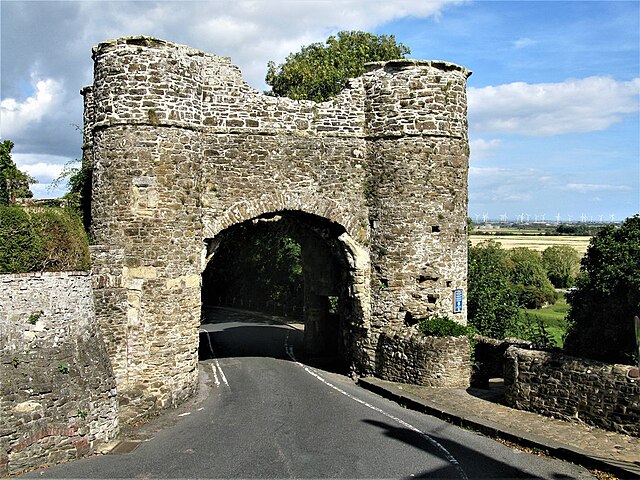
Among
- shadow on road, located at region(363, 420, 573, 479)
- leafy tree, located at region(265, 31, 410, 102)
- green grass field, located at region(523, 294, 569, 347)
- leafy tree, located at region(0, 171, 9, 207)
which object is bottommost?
green grass field, located at region(523, 294, 569, 347)

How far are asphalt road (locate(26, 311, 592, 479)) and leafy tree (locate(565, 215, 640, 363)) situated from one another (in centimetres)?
309

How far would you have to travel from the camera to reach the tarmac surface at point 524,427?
1072 cm

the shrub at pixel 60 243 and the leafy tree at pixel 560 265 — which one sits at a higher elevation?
the shrub at pixel 60 243

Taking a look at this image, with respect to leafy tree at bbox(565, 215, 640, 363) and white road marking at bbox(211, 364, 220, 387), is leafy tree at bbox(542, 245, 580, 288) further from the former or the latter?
leafy tree at bbox(565, 215, 640, 363)

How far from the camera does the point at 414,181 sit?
672 inches

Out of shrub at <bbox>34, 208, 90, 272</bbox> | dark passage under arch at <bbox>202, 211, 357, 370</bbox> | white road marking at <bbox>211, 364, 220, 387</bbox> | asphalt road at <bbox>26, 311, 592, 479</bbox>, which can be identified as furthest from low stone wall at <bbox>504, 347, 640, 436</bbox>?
shrub at <bbox>34, 208, 90, 272</bbox>

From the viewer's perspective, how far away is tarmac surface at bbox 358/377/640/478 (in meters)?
10.7

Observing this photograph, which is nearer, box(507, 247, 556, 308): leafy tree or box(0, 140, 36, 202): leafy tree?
box(0, 140, 36, 202): leafy tree

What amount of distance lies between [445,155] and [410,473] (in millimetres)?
9414

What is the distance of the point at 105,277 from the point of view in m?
14.2

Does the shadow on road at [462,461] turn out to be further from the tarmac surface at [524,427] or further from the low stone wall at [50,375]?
the low stone wall at [50,375]

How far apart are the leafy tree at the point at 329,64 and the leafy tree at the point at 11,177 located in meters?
15.9

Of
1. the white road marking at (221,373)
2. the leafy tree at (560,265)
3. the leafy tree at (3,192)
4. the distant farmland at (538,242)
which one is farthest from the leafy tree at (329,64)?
the distant farmland at (538,242)

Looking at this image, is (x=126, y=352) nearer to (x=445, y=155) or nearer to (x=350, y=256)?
(x=350, y=256)
